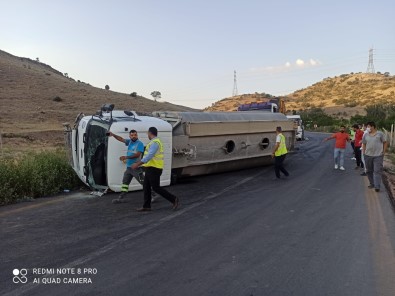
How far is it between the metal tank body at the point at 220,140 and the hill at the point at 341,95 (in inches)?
2199

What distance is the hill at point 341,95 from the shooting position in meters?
71.5

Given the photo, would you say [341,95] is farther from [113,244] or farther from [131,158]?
[113,244]

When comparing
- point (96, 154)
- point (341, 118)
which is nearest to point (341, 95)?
point (341, 118)

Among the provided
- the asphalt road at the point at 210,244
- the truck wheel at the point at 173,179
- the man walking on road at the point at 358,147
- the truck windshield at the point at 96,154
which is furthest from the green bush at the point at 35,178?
the man walking on road at the point at 358,147

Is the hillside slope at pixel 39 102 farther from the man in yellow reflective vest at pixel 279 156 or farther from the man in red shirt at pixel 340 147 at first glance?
the man in red shirt at pixel 340 147

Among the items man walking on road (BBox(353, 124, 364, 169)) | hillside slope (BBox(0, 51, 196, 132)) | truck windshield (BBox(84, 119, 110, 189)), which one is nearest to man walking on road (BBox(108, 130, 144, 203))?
truck windshield (BBox(84, 119, 110, 189))

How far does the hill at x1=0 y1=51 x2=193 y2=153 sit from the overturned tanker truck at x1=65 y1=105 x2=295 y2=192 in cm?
1360

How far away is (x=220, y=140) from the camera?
1229 cm

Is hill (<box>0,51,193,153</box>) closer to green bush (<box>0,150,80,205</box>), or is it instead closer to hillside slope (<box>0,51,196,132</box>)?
hillside slope (<box>0,51,196,132</box>)

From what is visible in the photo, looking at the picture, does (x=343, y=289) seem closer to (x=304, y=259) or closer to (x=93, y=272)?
(x=304, y=259)

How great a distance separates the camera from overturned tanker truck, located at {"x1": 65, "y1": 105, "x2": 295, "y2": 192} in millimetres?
9031

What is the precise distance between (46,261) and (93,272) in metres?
0.73

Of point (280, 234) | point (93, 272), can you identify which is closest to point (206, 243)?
point (280, 234)

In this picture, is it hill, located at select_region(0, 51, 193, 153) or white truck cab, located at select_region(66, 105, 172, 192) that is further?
hill, located at select_region(0, 51, 193, 153)
